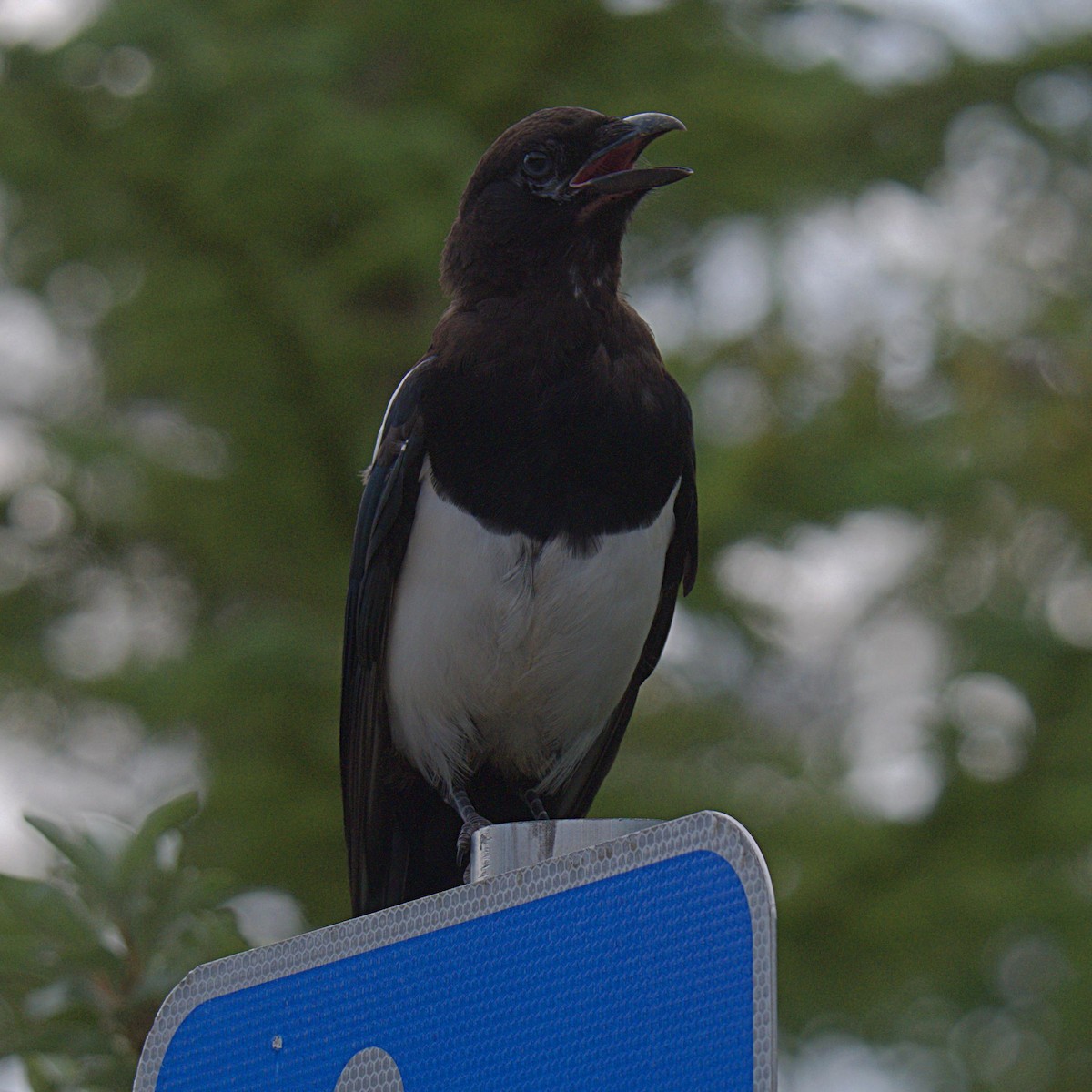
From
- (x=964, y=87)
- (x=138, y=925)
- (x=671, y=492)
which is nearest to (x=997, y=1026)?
(x=964, y=87)

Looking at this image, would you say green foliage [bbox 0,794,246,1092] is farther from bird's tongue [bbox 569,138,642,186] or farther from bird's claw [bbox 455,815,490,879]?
bird's tongue [bbox 569,138,642,186]

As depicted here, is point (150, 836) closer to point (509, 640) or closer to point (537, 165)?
point (509, 640)

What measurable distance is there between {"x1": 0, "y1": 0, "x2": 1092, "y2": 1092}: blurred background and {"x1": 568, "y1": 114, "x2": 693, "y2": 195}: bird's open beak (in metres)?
2.49

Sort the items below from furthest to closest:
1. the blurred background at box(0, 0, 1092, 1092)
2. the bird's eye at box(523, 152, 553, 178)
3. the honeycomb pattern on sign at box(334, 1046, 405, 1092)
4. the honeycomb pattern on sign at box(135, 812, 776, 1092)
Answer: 1. the blurred background at box(0, 0, 1092, 1092)
2. the bird's eye at box(523, 152, 553, 178)
3. the honeycomb pattern on sign at box(334, 1046, 405, 1092)
4. the honeycomb pattern on sign at box(135, 812, 776, 1092)

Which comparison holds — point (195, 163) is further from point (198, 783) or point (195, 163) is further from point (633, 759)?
point (633, 759)

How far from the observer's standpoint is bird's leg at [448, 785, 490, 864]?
7.75 ft

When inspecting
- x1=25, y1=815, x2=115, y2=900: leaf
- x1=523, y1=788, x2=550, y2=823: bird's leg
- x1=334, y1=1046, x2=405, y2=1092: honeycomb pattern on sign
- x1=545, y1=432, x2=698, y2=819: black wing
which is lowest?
x1=334, y1=1046, x2=405, y2=1092: honeycomb pattern on sign

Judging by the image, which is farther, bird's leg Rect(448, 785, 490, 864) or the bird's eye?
the bird's eye

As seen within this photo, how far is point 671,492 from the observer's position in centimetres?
248

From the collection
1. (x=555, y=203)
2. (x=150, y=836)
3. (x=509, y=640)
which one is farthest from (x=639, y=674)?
(x=150, y=836)

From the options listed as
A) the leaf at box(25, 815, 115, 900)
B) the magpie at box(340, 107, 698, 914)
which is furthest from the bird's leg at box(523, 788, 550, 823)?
the leaf at box(25, 815, 115, 900)

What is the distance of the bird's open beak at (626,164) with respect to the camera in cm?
244

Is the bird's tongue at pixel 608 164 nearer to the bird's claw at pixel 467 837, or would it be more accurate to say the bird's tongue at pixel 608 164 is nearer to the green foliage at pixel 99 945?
the bird's claw at pixel 467 837

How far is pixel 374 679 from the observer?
266 cm
